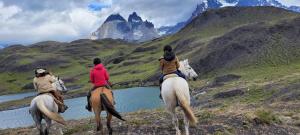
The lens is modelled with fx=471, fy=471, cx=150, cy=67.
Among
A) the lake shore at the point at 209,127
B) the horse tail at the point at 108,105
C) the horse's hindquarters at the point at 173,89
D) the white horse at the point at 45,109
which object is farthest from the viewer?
the lake shore at the point at 209,127

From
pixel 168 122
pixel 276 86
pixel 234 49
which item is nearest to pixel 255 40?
pixel 234 49

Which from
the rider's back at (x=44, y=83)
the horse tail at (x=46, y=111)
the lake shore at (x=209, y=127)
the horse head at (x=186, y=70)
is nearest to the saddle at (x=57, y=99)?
the rider's back at (x=44, y=83)

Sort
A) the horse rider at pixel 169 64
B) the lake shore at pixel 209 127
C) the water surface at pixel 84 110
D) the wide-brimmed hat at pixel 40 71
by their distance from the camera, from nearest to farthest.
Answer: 1. the horse rider at pixel 169 64
2. the lake shore at pixel 209 127
3. the wide-brimmed hat at pixel 40 71
4. the water surface at pixel 84 110

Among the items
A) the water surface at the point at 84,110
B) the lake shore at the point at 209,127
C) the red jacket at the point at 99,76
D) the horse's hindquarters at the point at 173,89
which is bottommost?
the water surface at the point at 84,110

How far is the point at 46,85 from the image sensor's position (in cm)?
2362

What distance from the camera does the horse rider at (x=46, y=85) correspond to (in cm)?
2356

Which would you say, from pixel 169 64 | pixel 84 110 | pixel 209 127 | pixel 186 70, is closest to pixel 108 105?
pixel 169 64

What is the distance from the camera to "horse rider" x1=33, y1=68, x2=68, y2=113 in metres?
23.6

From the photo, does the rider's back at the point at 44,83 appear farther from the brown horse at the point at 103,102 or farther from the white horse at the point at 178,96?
the white horse at the point at 178,96

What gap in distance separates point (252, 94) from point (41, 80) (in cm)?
4244

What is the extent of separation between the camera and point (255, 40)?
15088 centimetres

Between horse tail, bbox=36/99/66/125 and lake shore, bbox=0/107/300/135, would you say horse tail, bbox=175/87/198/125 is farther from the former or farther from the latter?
horse tail, bbox=36/99/66/125

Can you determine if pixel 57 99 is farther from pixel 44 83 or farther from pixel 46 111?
pixel 46 111

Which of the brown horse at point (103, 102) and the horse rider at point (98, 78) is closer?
the brown horse at point (103, 102)
